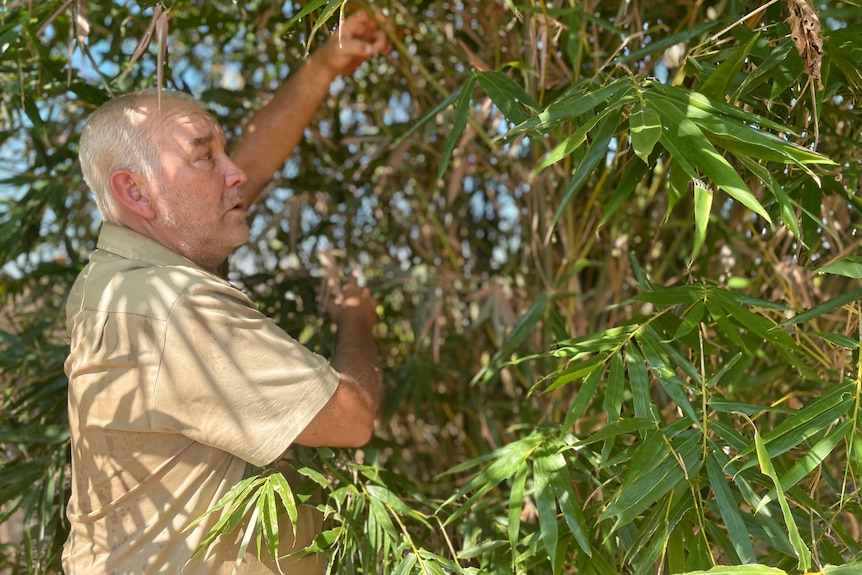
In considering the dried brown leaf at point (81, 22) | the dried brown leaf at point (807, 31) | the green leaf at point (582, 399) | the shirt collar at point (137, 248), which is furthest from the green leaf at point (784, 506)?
the dried brown leaf at point (81, 22)

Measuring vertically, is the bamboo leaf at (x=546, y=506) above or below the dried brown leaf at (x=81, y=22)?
below

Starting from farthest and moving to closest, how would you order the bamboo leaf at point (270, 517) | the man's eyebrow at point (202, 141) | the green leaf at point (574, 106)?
the man's eyebrow at point (202, 141) < the bamboo leaf at point (270, 517) < the green leaf at point (574, 106)

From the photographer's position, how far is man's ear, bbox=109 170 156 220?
140 centimetres

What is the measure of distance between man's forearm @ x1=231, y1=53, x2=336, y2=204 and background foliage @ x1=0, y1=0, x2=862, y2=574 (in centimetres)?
10

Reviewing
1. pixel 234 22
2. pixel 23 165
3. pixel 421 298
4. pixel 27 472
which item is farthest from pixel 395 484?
pixel 23 165

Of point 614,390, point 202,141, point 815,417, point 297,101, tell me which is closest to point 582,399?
point 614,390

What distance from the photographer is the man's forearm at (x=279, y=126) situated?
1.65 m

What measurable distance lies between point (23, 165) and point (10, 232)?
1.22 feet

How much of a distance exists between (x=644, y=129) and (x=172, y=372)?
67 centimetres

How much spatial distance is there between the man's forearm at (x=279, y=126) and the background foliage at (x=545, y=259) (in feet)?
0.32

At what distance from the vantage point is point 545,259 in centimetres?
174

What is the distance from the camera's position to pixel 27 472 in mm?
1581

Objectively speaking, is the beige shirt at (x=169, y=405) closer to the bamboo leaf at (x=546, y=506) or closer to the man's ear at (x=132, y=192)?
the man's ear at (x=132, y=192)

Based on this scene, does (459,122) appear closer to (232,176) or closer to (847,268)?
(232,176)
